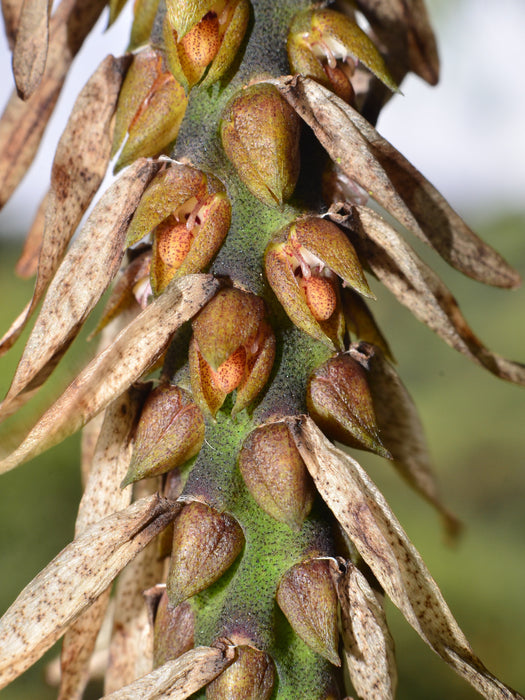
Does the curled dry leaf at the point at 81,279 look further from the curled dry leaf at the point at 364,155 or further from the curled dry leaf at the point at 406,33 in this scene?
the curled dry leaf at the point at 406,33

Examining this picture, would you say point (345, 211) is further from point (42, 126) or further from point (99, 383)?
point (42, 126)

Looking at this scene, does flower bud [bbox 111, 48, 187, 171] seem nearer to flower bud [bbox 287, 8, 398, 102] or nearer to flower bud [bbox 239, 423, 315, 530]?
flower bud [bbox 287, 8, 398, 102]

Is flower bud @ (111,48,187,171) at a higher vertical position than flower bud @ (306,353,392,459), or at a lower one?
higher

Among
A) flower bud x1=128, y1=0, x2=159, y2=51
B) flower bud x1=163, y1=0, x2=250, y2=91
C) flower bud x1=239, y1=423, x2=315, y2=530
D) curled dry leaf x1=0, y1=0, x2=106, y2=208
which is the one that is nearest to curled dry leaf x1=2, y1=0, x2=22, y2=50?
curled dry leaf x1=0, y1=0, x2=106, y2=208

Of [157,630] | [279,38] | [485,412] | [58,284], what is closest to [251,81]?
[279,38]

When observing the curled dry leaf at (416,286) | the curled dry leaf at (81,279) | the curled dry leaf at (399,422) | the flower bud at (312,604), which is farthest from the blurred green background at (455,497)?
the curled dry leaf at (81,279)

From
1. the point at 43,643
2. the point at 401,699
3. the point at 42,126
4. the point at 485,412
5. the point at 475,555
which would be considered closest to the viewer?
the point at 43,643

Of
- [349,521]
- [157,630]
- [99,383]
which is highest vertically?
[99,383]
